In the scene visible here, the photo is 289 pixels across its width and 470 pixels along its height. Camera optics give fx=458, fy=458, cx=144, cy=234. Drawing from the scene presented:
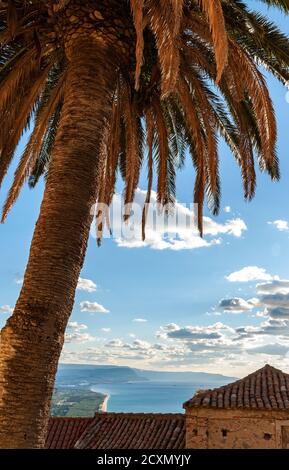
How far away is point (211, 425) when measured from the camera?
15719 mm

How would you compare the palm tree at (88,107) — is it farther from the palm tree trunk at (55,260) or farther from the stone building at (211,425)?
the stone building at (211,425)

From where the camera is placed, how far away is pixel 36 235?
524 centimetres

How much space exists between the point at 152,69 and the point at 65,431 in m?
15.8

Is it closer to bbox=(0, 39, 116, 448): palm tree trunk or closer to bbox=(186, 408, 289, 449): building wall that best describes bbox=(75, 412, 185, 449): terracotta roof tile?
bbox=(186, 408, 289, 449): building wall

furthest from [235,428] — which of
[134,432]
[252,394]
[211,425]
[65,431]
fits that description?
[65,431]

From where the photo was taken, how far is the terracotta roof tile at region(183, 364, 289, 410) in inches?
611

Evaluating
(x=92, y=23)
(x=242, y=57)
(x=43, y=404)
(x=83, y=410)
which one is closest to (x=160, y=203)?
(x=242, y=57)

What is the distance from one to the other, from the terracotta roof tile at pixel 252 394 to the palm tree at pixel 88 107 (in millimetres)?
9112

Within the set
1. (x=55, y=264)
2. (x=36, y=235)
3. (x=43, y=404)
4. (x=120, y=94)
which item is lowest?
(x=43, y=404)

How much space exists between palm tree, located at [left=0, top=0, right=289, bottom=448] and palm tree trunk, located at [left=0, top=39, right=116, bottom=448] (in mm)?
13

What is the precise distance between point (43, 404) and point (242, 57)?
5.51 m

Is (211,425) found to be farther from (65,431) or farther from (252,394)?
(65,431)
